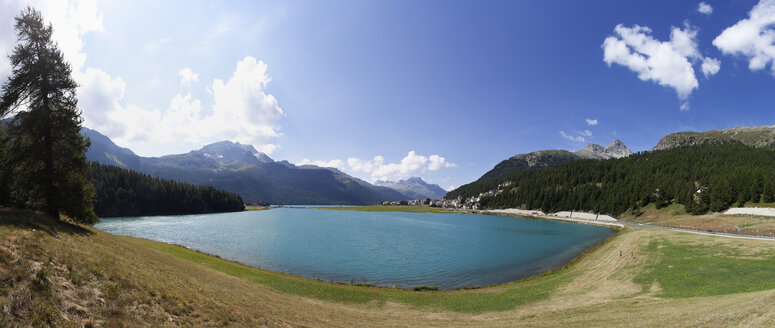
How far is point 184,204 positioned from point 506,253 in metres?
211

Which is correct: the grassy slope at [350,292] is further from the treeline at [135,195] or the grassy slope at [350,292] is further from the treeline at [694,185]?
the treeline at [135,195]

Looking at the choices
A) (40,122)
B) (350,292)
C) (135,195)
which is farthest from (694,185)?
(135,195)

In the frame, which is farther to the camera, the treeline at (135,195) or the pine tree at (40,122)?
the treeline at (135,195)

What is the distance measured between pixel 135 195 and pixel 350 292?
665 ft

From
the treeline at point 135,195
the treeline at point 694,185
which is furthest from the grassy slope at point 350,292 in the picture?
the treeline at point 135,195

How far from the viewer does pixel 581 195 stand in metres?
193

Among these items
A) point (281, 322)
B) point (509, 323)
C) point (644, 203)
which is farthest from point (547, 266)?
point (644, 203)

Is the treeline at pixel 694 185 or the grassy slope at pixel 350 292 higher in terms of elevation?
the treeline at pixel 694 185

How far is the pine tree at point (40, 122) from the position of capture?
24.5 m

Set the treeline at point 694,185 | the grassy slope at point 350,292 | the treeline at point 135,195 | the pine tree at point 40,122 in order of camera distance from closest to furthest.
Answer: the grassy slope at point 350,292 → the pine tree at point 40,122 → the treeline at point 694,185 → the treeline at point 135,195

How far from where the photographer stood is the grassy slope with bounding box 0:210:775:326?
10.2 m

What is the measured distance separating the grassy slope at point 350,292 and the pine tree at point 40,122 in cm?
551

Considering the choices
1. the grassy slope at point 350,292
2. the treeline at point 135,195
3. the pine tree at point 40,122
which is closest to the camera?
the grassy slope at point 350,292

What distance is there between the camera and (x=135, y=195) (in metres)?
168
